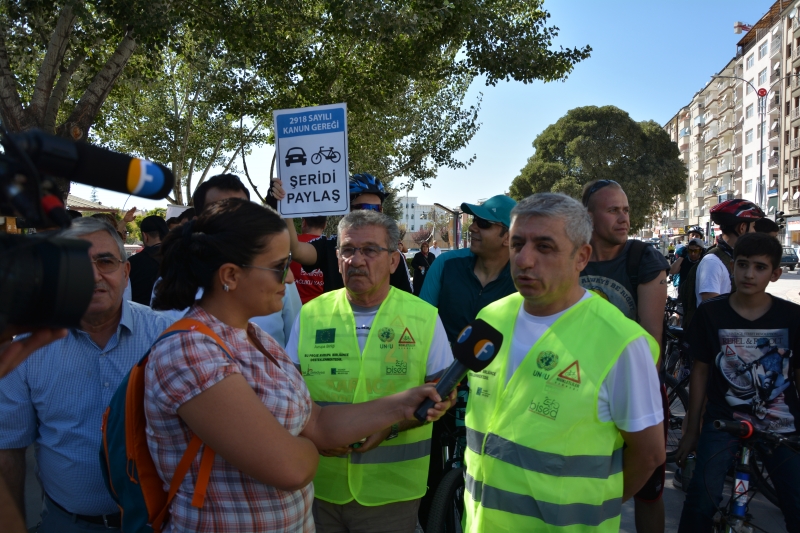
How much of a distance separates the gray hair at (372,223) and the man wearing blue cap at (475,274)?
0.96 m

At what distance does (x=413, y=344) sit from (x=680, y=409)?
4175mm

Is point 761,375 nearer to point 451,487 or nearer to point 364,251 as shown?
point 451,487

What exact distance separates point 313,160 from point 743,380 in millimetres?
3545

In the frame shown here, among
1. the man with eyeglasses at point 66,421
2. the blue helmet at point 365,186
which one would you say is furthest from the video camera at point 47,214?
the blue helmet at point 365,186

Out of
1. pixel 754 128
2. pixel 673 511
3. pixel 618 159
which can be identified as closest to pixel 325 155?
pixel 673 511

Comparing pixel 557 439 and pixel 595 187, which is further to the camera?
pixel 595 187

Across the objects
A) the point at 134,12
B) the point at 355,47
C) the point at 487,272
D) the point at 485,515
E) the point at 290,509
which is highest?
the point at 355,47

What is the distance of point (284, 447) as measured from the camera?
5.83ft

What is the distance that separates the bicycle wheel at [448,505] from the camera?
352 centimetres

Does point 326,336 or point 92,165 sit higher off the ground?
point 92,165

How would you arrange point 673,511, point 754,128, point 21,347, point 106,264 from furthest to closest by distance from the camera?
point 754,128 → point 673,511 → point 106,264 → point 21,347

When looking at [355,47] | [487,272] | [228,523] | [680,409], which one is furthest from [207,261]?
[355,47]

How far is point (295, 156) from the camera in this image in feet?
18.2

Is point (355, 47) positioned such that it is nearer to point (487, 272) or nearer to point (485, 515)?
point (487, 272)
